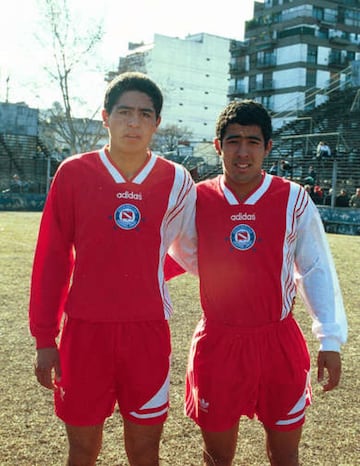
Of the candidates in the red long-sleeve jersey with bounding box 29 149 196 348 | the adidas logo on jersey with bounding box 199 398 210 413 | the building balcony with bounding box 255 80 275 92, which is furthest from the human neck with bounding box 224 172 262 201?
the building balcony with bounding box 255 80 275 92

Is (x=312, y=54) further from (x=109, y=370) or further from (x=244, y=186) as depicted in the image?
(x=109, y=370)

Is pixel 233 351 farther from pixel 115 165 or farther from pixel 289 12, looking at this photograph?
pixel 289 12

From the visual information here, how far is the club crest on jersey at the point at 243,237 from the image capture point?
9.10ft

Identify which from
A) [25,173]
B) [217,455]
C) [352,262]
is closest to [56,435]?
[217,455]

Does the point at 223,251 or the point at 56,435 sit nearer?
the point at 223,251

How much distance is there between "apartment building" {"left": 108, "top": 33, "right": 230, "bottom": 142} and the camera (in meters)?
70.3

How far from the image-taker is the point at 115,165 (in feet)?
8.94

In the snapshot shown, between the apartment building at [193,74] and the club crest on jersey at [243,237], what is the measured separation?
67677 millimetres

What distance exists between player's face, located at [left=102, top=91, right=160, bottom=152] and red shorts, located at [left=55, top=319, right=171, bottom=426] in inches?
32.4

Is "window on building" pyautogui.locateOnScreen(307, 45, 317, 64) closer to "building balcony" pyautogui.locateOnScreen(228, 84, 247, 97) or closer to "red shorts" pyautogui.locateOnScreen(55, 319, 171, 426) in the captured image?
"building balcony" pyautogui.locateOnScreen(228, 84, 247, 97)

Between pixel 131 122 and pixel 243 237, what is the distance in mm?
749

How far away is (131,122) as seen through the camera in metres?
2.70

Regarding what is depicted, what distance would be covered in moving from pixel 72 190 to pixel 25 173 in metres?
38.4

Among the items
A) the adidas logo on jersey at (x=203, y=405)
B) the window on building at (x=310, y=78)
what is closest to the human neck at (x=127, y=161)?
the adidas logo on jersey at (x=203, y=405)
